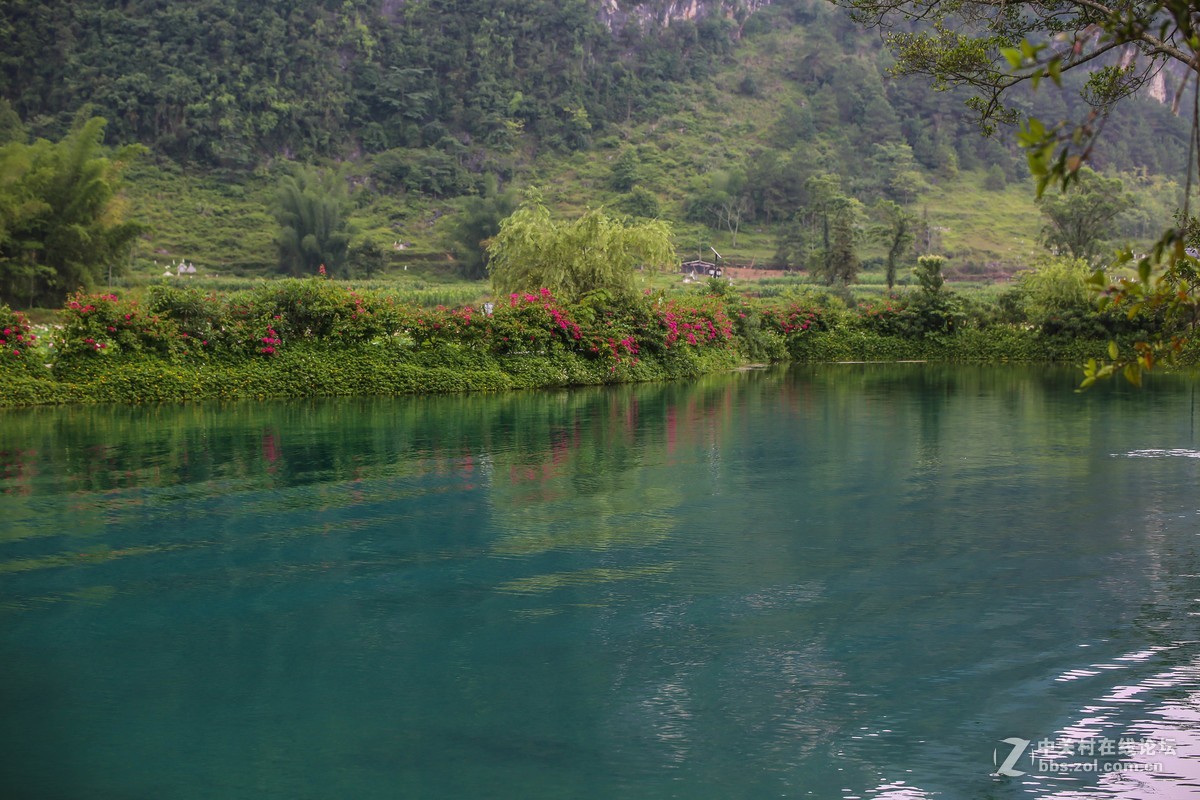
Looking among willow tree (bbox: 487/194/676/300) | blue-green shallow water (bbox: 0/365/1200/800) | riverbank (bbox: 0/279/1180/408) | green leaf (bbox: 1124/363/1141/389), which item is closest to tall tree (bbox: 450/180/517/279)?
willow tree (bbox: 487/194/676/300)

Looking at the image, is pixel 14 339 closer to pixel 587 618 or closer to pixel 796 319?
pixel 587 618

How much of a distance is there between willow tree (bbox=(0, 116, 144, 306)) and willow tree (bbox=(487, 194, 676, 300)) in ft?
61.0

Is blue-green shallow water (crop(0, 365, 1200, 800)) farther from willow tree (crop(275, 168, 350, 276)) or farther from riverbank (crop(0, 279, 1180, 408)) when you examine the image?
willow tree (crop(275, 168, 350, 276))

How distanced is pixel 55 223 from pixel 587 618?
35.6 metres

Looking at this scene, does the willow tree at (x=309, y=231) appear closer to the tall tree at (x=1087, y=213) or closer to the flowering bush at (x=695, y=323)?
the tall tree at (x=1087, y=213)

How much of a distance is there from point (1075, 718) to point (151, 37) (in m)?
88.3

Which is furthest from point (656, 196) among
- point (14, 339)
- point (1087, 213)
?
point (14, 339)

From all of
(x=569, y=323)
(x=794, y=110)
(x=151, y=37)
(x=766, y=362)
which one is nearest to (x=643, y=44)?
(x=794, y=110)

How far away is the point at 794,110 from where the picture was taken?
311ft

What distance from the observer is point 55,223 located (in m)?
37.0

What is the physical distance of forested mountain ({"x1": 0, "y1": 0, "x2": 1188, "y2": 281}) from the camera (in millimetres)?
80375

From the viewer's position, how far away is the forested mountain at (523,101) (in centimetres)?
8038

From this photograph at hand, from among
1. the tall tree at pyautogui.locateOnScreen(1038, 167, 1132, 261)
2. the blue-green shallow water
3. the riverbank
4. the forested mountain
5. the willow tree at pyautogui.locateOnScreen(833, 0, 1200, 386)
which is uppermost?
the forested mountain

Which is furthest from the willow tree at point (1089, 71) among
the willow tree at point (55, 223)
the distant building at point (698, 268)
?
the distant building at point (698, 268)
